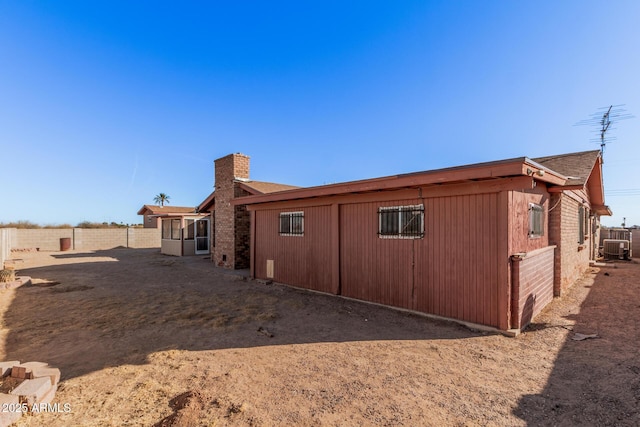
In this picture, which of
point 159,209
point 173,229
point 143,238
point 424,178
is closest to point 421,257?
point 424,178

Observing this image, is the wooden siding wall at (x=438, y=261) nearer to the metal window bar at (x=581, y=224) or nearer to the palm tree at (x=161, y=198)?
the metal window bar at (x=581, y=224)

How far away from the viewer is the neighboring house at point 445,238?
4.90 metres

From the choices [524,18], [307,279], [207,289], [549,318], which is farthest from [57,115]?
[549,318]

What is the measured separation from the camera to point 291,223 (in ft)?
29.1

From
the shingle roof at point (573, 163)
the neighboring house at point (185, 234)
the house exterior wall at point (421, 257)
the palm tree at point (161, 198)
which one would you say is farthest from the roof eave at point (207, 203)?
the palm tree at point (161, 198)

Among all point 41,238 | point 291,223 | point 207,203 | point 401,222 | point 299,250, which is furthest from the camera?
point 41,238

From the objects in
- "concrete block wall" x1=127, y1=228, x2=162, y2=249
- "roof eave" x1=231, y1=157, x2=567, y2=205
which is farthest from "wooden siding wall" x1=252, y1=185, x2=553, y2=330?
"concrete block wall" x1=127, y1=228, x2=162, y2=249

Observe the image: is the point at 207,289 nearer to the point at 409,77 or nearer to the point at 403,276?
the point at 403,276

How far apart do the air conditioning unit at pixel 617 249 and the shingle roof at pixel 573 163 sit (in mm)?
9512

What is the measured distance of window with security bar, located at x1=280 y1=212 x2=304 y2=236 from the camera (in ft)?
28.2

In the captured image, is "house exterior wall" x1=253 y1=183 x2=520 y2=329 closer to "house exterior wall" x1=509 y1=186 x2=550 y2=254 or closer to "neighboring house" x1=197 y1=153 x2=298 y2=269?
"house exterior wall" x1=509 y1=186 x2=550 y2=254

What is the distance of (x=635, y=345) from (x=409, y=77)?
34.4 ft

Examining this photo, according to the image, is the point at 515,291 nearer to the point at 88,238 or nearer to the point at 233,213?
the point at 233,213

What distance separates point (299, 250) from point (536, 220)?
233 inches
